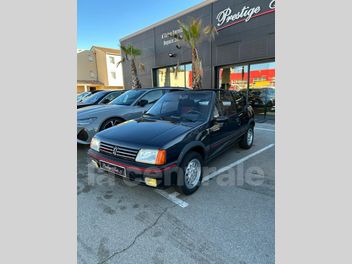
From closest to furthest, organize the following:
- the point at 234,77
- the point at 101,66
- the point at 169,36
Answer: the point at 234,77 → the point at 169,36 → the point at 101,66

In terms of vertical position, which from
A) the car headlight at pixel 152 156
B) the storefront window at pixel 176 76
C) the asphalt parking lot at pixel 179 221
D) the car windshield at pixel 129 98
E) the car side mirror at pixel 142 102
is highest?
the storefront window at pixel 176 76

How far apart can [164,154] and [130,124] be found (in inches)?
46.3

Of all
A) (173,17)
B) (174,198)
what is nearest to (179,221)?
(174,198)

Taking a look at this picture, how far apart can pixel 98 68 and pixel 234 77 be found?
2995 centimetres

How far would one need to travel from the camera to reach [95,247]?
2.10m

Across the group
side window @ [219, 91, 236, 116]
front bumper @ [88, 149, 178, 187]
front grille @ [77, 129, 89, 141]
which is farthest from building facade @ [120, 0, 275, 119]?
front bumper @ [88, 149, 178, 187]

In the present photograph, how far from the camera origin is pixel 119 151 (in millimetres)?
2809

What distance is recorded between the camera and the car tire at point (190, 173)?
2836 millimetres

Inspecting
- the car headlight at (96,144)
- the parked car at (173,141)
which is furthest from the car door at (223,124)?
the car headlight at (96,144)

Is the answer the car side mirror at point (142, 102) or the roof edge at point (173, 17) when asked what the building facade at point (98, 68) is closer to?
the roof edge at point (173, 17)

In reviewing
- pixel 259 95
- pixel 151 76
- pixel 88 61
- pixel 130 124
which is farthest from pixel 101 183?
pixel 88 61

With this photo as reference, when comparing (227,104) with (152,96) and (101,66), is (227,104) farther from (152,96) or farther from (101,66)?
(101,66)

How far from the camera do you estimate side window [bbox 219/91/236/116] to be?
3.90 meters

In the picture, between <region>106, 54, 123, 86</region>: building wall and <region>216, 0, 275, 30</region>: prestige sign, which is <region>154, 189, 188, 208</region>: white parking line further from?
<region>106, 54, 123, 86</region>: building wall
